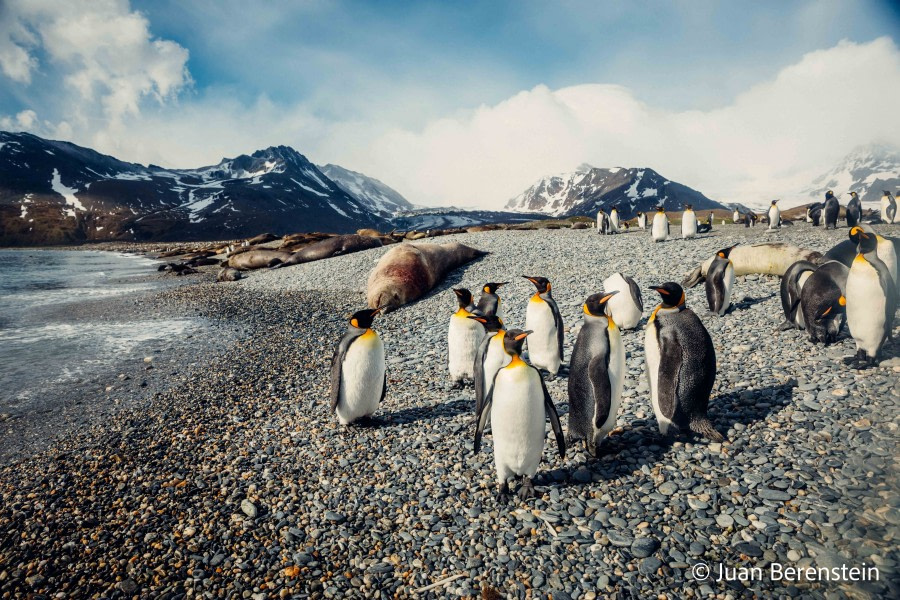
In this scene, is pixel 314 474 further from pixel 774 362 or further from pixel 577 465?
pixel 774 362

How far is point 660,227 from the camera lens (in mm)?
16547

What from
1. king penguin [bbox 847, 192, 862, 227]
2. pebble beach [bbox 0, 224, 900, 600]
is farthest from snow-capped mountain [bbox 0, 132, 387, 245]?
pebble beach [bbox 0, 224, 900, 600]

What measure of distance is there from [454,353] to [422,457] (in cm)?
190

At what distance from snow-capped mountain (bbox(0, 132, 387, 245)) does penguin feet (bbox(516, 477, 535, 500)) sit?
329 ft

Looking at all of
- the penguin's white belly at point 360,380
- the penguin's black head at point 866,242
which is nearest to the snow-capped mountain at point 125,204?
the penguin's white belly at point 360,380

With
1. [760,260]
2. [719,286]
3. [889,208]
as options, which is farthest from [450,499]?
[889,208]

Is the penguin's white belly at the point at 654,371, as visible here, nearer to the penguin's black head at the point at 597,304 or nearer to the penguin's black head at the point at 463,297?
the penguin's black head at the point at 597,304

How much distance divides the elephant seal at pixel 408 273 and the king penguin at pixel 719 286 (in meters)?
6.48

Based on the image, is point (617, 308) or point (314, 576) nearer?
point (314, 576)

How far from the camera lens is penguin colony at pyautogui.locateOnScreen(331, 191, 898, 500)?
3.81 metres

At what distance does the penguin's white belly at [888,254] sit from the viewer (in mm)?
6215

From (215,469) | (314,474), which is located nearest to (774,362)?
(314,474)

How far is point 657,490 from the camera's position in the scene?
3.61 m

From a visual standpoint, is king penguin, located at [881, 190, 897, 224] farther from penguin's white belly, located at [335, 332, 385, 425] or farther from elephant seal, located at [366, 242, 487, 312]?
penguin's white belly, located at [335, 332, 385, 425]
